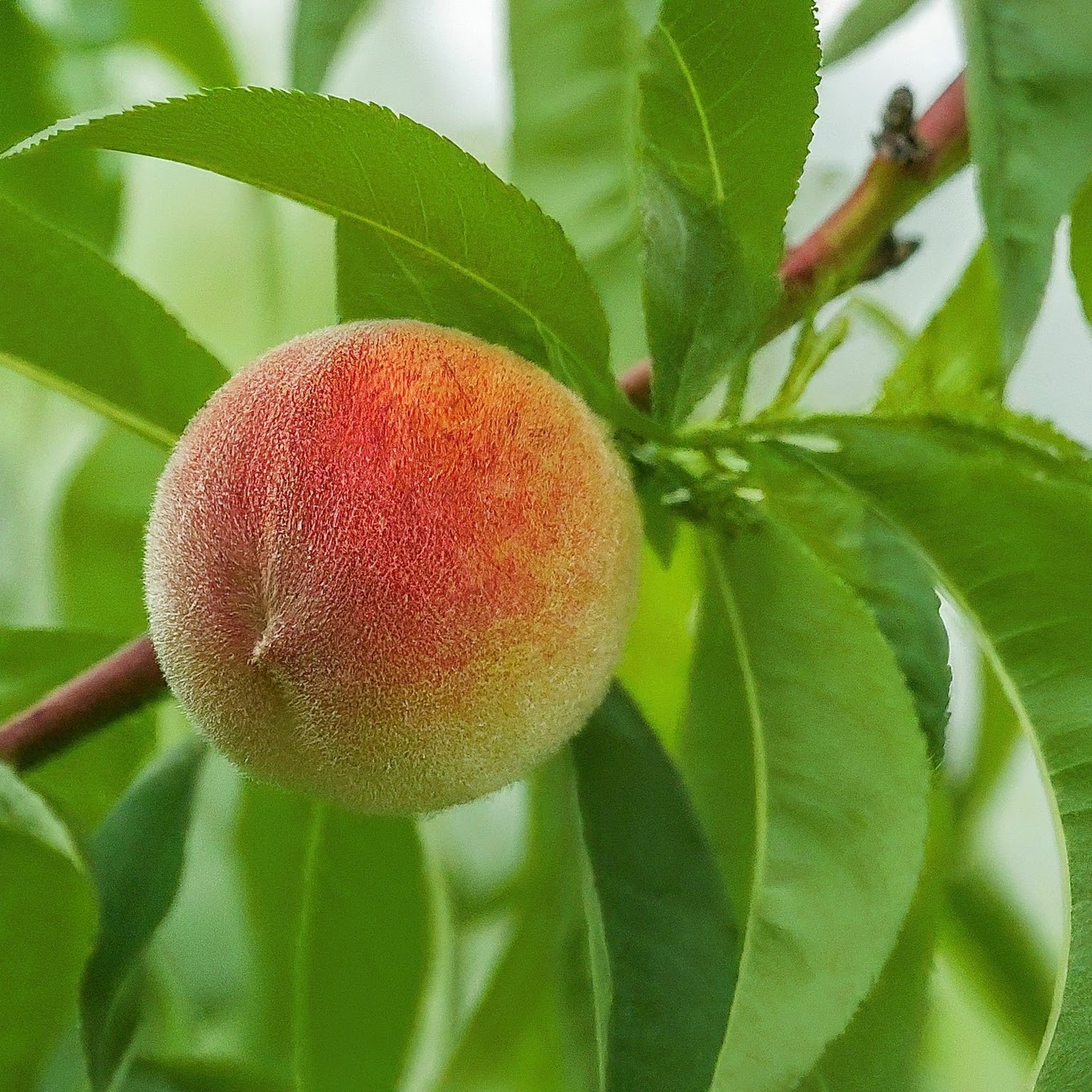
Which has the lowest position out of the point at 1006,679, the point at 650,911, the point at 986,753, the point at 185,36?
the point at 986,753

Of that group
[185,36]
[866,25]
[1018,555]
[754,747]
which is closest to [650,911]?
[754,747]

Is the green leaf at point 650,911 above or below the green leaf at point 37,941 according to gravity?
above

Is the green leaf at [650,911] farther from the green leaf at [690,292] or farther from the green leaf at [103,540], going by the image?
the green leaf at [103,540]

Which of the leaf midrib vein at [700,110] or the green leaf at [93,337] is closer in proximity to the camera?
the leaf midrib vein at [700,110]

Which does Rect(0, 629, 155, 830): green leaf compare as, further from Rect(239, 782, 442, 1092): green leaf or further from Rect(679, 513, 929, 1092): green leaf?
Rect(679, 513, 929, 1092): green leaf

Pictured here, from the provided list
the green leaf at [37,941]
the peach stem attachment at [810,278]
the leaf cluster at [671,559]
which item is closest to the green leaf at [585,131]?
the leaf cluster at [671,559]

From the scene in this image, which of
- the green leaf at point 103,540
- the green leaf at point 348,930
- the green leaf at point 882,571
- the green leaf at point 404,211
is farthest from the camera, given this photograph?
the green leaf at point 103,540

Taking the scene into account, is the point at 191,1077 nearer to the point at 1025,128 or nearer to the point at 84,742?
the point at 84,742
